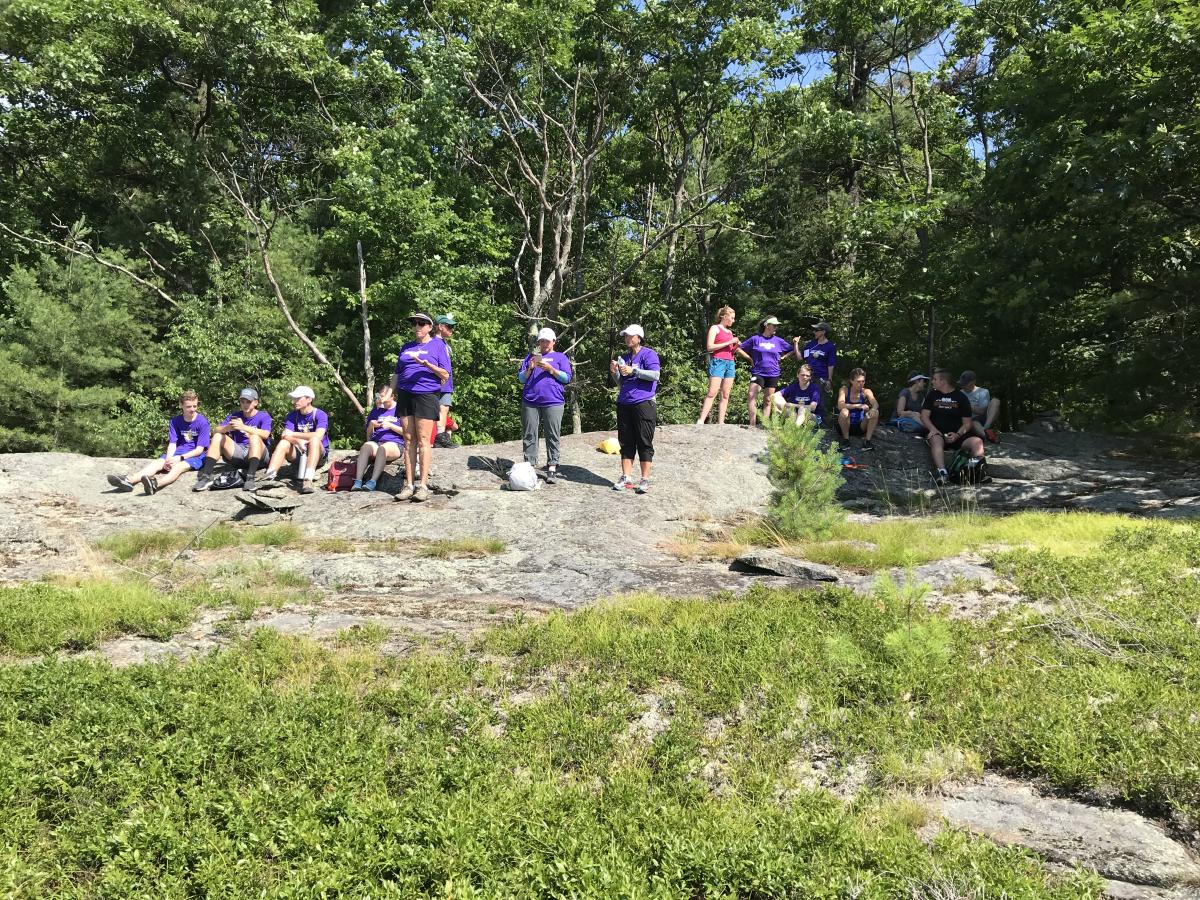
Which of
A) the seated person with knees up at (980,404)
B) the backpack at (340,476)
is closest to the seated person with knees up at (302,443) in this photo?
the backpack at (340,476)

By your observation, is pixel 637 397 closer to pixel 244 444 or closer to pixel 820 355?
pixel 820 355

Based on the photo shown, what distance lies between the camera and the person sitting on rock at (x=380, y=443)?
9.90 metres

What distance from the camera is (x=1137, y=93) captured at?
433 inches

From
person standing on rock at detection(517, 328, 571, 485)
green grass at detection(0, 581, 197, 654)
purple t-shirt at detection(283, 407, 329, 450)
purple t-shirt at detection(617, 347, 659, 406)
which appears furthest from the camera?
purple t-shirt at detection(283, 407, 329, 450)

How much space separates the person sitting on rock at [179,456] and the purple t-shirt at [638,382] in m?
5.76

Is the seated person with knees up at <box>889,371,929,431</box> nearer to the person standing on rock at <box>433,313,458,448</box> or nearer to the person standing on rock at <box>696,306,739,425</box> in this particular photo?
the person standing on rock at <box>696,306,739,425</box>

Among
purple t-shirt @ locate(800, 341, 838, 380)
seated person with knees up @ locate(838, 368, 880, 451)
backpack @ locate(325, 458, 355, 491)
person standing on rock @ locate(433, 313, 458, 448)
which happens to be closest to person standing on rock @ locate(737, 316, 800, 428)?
purple t-shirt @ locate(800, 341, 838, 380)

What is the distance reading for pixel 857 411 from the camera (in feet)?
40.3

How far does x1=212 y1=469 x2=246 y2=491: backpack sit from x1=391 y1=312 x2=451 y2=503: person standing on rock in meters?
2.75

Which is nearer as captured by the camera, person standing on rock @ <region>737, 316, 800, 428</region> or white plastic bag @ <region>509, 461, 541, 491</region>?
white plastic bag @ <region>509, 461, 541, 491</region>

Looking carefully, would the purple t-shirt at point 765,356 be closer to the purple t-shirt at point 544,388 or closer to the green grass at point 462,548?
the purple t-shirt at point 544,388

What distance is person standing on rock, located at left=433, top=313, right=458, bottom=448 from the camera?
30.8ft

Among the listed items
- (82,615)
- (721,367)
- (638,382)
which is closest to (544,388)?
(638,382)

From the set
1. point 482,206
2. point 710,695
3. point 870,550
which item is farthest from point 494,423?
point 710,695
